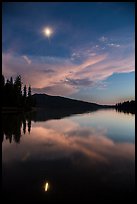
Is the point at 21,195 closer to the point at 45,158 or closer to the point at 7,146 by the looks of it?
the point at 45,158

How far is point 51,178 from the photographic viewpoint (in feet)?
24.5

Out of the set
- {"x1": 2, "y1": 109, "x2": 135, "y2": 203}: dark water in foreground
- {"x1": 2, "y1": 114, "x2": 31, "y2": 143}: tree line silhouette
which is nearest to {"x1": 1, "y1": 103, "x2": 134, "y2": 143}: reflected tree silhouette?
{"x1": 2, "y1": 114, "x2": 31, "y2": 143}: tree line silhouette

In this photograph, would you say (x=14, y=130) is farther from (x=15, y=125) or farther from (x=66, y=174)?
(x=66, y=174)

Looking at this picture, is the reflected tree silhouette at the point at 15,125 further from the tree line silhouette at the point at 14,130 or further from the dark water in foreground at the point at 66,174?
the dark water in foreground at the point at 66,174

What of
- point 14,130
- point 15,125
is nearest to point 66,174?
point 14,130

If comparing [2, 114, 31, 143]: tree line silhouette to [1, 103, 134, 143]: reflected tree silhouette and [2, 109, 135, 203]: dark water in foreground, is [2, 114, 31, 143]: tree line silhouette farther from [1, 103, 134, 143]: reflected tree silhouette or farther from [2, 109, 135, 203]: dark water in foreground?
[2, 109, 135, 203]: dark water in foreground

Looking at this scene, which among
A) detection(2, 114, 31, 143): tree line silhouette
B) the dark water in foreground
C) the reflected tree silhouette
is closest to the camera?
the dark water in foreground

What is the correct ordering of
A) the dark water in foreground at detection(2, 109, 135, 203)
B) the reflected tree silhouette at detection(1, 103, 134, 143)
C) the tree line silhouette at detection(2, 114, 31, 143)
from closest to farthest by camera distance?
1. the dark water in foreground at detection(2, 109, 135, 203)
2. the tree line silhouette at detection(2, 114, 31, 143)
3. the reflected tree silhouette at detection(1, 103, 134, 143)

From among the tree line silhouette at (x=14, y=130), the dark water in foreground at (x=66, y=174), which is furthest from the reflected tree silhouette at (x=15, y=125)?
the dark water in foreground at (x=66, y=174)

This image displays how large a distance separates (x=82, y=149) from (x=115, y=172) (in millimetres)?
4513

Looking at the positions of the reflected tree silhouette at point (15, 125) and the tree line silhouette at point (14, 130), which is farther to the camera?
the reflected tree silhouette at point (15, 125)

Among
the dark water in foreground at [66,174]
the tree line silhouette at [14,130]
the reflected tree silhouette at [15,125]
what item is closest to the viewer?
the dark water in foreground at [66,174]

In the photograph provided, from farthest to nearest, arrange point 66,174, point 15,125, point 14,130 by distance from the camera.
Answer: point 15,125
point 14,130
point 66,174

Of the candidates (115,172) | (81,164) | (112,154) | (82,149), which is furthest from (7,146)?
(115,172)
